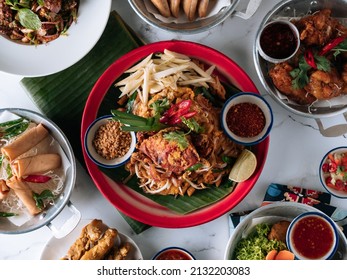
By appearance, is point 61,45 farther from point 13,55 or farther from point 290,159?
point 290,159

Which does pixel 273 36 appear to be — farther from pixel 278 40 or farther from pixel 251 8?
pixel 251 8

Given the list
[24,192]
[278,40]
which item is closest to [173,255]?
[24,192]

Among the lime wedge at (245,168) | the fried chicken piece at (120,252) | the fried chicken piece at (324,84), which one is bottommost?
the fried chicken piece at (120,252)

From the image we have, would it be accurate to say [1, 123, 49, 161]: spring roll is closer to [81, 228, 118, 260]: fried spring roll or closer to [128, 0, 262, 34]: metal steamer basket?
[81, 228, 118, 260]: fried spring roll

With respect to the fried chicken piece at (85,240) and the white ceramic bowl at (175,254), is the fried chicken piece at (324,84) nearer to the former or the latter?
the white ceramic bowl at (175,254)

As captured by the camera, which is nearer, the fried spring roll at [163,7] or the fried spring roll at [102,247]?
the fried spring roll at [163,7]

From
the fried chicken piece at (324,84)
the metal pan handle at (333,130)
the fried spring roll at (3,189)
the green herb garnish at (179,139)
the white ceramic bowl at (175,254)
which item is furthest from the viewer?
the metal pan handle at (333,130)

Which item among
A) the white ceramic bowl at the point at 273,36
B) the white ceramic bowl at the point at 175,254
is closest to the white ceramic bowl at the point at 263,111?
the white ceramic bowl at the point at 273,36
